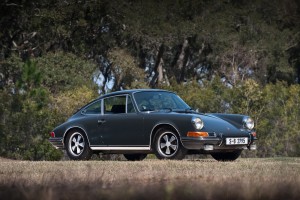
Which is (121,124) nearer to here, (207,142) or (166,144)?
(166,144)

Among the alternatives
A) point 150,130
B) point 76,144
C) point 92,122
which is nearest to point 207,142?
point 150,130

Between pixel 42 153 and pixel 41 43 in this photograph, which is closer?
pixel 42 153

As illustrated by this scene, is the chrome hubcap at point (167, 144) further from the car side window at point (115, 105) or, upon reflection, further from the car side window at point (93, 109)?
the car side window at point (93, 109)

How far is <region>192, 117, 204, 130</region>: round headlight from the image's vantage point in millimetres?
12260

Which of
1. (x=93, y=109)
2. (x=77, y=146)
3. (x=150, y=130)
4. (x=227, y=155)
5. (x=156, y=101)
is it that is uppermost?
(x=156, y=101)

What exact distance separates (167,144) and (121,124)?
1.17m

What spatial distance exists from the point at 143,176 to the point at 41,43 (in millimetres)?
34232

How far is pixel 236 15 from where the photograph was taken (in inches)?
1784

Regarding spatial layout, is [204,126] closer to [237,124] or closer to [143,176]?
[237,124]

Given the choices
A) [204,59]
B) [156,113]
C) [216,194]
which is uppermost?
[204,59]

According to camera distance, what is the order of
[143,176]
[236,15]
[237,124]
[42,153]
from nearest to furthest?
[143,176], [237,124], [42,153], [236,15]

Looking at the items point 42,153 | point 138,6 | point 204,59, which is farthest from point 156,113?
point 204,59

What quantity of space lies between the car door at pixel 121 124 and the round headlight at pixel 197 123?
3.60ft

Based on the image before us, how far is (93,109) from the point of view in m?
14.1
